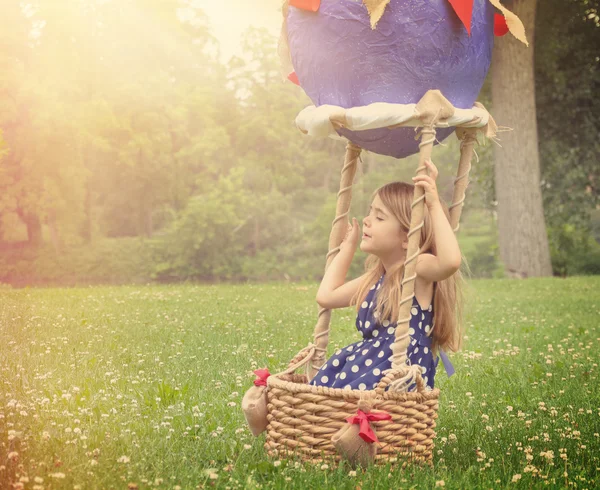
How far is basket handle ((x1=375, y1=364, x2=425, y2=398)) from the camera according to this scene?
360cm

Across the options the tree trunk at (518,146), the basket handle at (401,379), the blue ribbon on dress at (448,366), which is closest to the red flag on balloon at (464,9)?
the basket handle at (401,379)

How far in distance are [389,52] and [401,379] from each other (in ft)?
5.41

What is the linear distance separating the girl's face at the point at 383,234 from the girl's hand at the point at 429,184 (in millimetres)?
265

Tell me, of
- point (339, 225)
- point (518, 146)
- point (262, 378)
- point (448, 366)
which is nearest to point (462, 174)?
point (339, 225)

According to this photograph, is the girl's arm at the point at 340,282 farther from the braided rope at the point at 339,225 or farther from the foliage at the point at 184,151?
the foliage at the point at 184,151

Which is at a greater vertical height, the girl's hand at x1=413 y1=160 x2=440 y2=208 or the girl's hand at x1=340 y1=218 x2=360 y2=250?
the girl's hand at x1=413 y1=160 x2=440 y2=208

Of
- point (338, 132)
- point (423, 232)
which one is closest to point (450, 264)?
point (423, 232)

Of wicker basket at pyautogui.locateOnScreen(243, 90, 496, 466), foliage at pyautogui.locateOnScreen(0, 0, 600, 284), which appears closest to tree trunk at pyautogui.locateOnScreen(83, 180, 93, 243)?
foliage at pyautogui.locateOnScreen(0, 0, 600, 284)

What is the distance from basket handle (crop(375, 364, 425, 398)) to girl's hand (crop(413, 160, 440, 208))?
2.83 ft

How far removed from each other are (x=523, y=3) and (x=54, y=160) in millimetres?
12985

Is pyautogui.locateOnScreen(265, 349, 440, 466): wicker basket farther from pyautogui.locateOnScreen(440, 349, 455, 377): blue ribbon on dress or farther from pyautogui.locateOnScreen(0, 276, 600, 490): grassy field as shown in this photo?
pyautogui.locateOnScreen(440, 349, 455, 377): blue ribbon on dress

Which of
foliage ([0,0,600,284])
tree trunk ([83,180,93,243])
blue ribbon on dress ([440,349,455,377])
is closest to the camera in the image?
blue ribbon on dress ([440,349,455,377])

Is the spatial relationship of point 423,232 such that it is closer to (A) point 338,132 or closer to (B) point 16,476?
(A) point 338,132

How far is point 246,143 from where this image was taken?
29.3m
